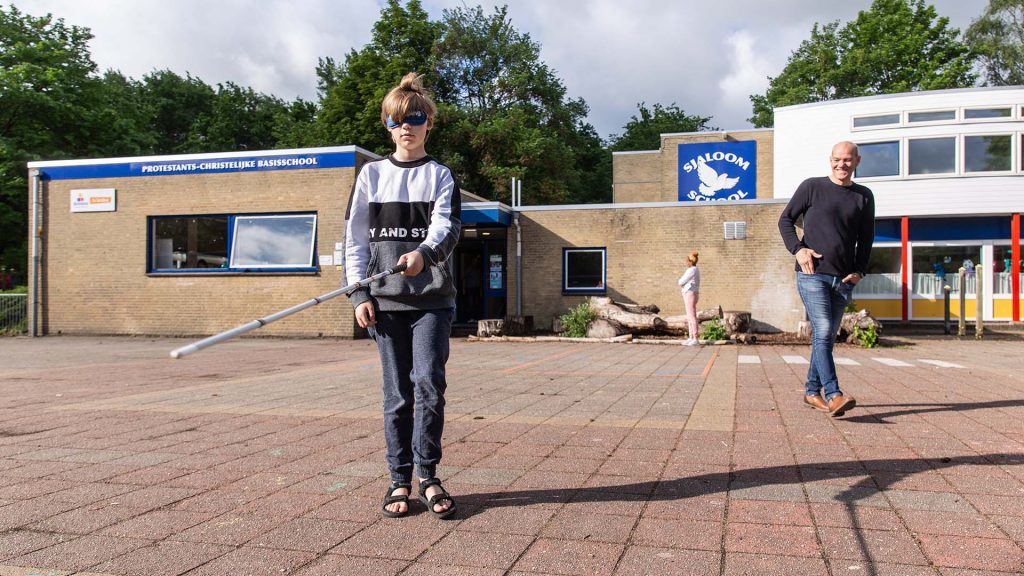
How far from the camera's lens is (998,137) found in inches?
845

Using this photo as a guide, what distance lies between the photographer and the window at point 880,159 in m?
22.2

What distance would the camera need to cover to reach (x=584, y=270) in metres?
18.3

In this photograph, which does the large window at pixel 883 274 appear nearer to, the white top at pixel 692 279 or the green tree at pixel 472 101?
the white top at pixel 692 279

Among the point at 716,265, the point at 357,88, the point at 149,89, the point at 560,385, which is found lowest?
the point at 560,385

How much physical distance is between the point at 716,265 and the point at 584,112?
30458 millimetres

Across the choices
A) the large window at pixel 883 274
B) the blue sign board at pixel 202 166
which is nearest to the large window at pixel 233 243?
the blue sign board at pixel 202 166

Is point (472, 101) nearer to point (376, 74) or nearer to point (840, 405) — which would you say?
point (376, 74)

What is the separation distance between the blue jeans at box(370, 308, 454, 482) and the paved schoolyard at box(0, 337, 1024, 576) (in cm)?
27

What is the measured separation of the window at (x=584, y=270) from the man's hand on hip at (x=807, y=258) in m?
12.8

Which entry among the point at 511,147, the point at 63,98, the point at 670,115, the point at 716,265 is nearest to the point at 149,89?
the point at 63,98

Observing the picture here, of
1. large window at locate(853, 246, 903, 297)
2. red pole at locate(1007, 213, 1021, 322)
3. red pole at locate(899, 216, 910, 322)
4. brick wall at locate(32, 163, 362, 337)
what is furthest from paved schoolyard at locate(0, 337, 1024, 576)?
red pole at locate(1007, 213, 1021, 322)

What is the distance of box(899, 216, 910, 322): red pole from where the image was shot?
71.5ft

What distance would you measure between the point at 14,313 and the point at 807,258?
1951 centimetres

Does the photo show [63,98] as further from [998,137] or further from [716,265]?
[998,137]
